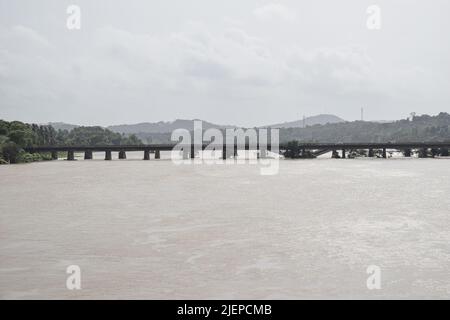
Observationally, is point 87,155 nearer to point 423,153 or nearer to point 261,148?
point 261,148

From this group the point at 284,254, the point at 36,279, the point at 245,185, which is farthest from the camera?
the point at 245,185

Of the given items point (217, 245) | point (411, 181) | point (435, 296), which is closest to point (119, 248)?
A: point (217, 245)

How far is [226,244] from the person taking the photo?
2597 centimetres

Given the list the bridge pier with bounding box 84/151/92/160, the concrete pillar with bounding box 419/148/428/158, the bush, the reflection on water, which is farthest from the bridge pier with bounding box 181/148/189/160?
the reflection on water

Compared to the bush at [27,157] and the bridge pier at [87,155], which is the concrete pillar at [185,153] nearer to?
the bridge pier at [87,155]

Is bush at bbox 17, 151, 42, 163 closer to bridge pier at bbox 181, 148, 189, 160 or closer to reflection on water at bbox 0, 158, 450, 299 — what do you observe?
bridge pier at bbox 181, 148, 189, 160

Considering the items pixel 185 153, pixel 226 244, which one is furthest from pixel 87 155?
pixel 226 244

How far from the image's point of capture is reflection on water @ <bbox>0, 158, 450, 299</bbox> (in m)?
18.4

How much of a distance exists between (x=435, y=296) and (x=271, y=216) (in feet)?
62.8

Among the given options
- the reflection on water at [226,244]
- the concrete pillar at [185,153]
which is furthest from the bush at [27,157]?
the reflection on water at [226,244]

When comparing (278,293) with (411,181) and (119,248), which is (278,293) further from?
(411,181)

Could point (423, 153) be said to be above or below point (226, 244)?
above

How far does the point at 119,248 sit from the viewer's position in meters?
24.9
